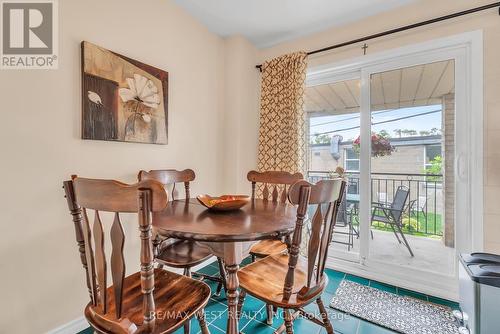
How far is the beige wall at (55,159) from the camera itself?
1301 mm

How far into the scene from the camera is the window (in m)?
2.53

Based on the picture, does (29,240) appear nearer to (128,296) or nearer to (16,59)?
(128,296)

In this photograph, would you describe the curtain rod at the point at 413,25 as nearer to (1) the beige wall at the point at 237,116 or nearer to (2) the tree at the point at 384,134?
(1) the beige wall at the point at 237,116

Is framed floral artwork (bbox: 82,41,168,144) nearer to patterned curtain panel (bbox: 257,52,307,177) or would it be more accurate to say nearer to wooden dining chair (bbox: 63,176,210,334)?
wooden dining chair (bbox: 63,176,210,334)

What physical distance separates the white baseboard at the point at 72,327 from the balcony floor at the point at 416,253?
2.49 meters

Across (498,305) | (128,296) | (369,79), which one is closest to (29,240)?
(128,296)

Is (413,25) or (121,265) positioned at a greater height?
(413,25)

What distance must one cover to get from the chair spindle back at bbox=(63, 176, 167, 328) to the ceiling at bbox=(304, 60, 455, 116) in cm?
234

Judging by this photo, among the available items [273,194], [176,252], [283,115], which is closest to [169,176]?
[176,252]

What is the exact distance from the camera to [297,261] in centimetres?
115

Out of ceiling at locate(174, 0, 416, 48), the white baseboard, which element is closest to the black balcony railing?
ceiling at locate(174, 0, 416, 48)

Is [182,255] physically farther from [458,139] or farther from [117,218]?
[458,139]

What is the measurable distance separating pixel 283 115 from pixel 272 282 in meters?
1.85

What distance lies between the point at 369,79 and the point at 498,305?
1.97 metres
